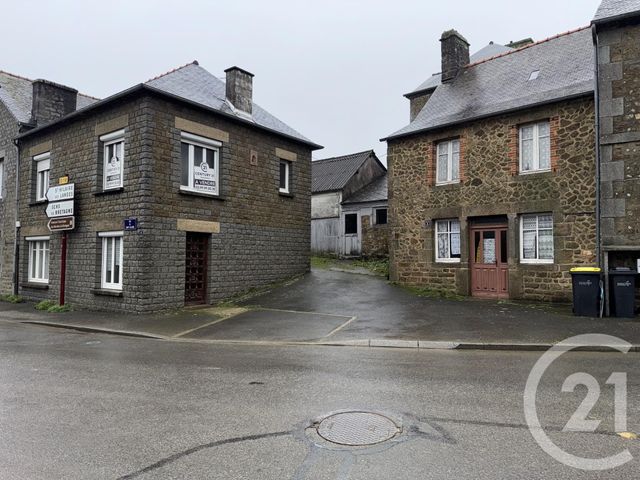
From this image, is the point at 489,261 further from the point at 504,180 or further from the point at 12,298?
the point at 12,298

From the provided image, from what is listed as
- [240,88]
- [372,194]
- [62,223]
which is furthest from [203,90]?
[372,194]

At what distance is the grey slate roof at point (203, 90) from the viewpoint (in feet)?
48.4

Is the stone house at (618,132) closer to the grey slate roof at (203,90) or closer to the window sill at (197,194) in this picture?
the grey slate roof at (203,90)

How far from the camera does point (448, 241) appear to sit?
15.7 metres

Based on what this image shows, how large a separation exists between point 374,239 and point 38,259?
50.4 ft

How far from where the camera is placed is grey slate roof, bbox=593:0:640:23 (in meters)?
11.9

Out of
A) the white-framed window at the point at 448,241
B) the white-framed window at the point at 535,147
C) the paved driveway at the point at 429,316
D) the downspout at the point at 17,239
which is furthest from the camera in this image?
the downspout at the point at 17,239

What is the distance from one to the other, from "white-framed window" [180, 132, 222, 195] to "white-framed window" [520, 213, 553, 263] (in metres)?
9.36

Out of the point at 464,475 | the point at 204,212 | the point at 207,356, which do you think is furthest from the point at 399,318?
the point at 464,475

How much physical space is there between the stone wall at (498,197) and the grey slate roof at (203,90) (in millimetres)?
4541

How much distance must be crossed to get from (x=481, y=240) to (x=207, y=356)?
993 centimetres

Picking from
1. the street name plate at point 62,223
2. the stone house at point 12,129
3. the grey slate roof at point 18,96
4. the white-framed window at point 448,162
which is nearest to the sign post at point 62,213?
the street name plate at point 62,223

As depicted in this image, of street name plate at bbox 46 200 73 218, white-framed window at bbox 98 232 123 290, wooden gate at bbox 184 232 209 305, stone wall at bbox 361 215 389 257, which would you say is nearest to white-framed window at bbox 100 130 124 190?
street name plate at bbox 46 200 73 218

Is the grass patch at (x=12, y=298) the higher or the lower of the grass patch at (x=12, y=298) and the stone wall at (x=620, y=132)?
the lower
